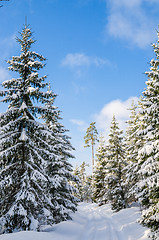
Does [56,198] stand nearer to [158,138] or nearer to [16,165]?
[16,165]

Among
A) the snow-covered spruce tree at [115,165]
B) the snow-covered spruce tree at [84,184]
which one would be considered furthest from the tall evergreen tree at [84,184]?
the snow-covered spruce tree at [115,165]

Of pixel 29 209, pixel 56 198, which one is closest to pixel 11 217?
pixel 29 209

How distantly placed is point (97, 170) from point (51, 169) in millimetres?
23312

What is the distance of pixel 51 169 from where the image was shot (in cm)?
1698

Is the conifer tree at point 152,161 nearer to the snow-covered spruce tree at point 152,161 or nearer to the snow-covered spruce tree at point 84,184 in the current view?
the snow-covered spruce tree at point 152,161

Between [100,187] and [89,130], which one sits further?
[89,130]

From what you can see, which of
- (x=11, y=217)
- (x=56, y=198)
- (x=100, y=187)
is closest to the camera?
(x=11, y=217)

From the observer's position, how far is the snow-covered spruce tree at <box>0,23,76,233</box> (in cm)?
1030

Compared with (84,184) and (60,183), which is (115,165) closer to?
(60,183)

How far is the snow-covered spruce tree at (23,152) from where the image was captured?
1030 cm

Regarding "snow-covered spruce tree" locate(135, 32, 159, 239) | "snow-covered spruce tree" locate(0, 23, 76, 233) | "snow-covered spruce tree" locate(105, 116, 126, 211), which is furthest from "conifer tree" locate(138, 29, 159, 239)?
"snow-covered spruce tree" locate(105, 116, 126, 211)

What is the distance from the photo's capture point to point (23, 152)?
11.6 m

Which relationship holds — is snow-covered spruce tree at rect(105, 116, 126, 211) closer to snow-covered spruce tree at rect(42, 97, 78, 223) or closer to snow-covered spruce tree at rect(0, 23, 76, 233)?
snow-covered spruce tree at rect(42, 97, 78, 223)

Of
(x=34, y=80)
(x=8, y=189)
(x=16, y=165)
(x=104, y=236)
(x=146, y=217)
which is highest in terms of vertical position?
(x=34, y=80)
